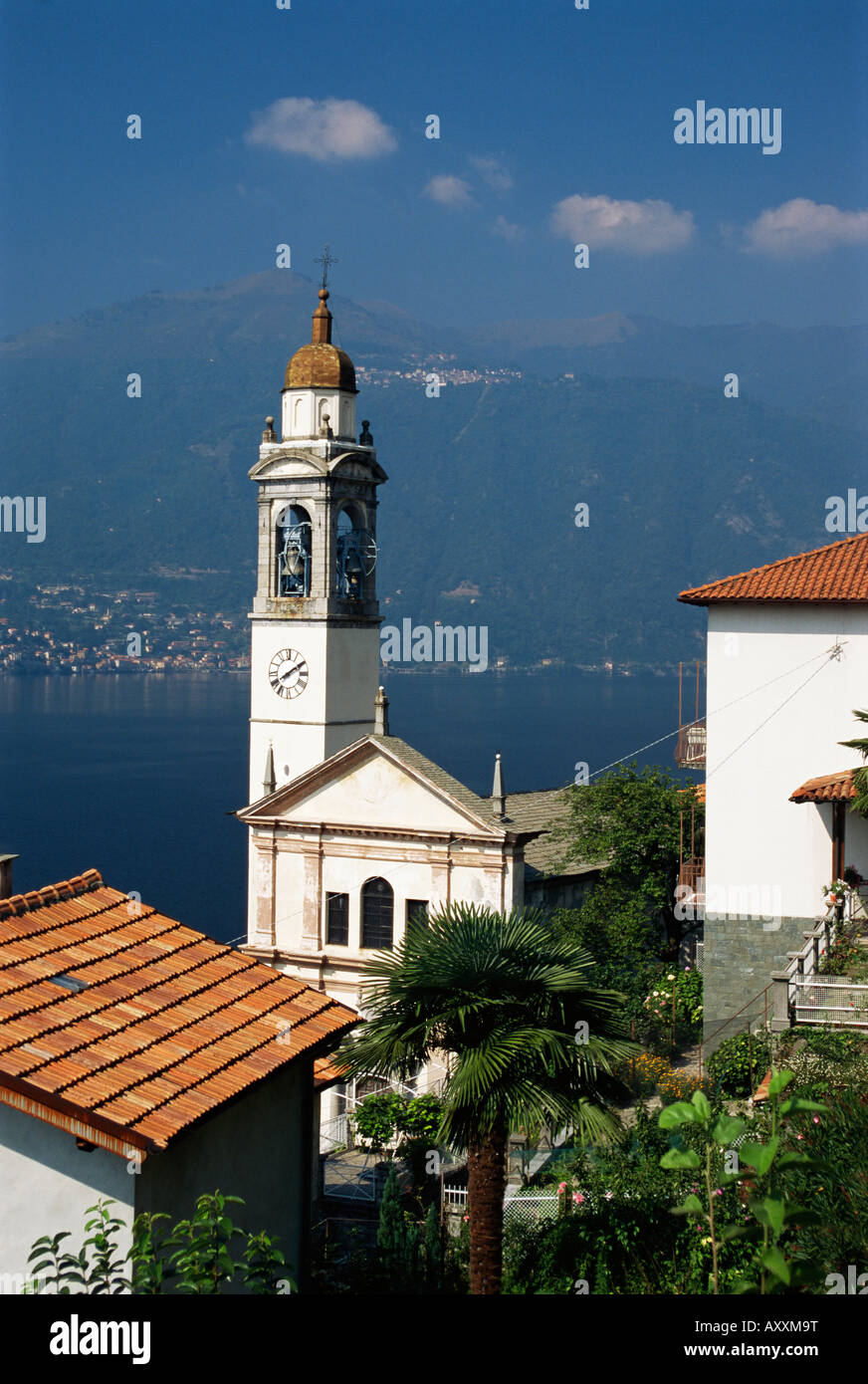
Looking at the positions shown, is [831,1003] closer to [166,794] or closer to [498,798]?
[498,798]

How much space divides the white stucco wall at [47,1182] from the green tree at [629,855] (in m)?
23.6

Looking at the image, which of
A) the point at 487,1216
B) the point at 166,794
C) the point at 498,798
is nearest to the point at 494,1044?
the point at 487,1216

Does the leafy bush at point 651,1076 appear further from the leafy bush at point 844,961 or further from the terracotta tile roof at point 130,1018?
the terracotta tile roof at point 130,1018

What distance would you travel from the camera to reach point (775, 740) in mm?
26375

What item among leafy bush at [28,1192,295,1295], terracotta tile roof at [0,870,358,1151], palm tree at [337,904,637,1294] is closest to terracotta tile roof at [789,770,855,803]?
palm tree at [337,904,637,1294]

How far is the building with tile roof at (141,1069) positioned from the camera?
9.55m

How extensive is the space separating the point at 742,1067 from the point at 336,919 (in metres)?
14.5

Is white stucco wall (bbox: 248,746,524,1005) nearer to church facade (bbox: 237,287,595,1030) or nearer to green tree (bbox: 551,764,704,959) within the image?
church facade (bbox: 237,287,595,1030)

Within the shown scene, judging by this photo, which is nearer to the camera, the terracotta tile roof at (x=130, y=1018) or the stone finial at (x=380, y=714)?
the terracotta tile roof at (x=130, y=1018)

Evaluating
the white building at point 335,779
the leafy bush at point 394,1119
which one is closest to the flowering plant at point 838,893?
the leafy bush at point 394,1119

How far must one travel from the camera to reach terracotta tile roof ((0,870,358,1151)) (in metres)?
9.60

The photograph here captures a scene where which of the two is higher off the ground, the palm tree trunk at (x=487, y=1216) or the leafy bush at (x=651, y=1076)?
the palm tree trunk at (x=487, y=1216)

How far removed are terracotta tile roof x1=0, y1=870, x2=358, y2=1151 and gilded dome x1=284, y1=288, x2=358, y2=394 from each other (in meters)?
30.9
